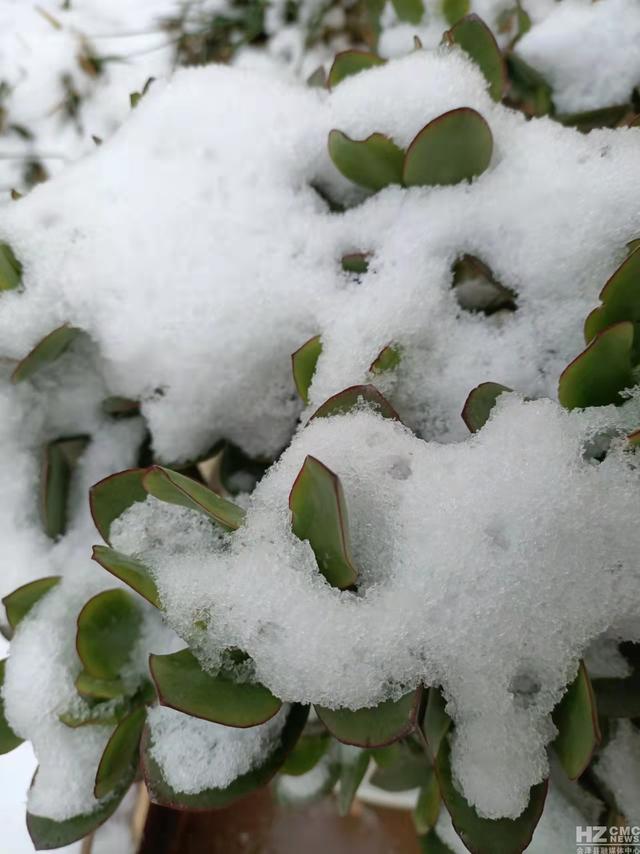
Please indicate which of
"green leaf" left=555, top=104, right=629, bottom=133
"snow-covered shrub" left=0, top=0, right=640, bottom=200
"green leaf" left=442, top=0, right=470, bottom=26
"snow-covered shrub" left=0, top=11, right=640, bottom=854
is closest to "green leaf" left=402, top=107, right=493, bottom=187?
"snow-covered shrub" left=0, top=11, right=640, bottom=854

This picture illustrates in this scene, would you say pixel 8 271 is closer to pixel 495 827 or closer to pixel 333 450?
pixel 333 450

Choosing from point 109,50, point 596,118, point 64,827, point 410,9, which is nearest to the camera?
point 64,827

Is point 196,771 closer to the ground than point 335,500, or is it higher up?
closer to the ground

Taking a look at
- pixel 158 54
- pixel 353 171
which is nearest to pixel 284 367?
pixel 353 171

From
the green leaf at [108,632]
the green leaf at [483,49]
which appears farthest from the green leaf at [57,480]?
the green leaf at [483,49]

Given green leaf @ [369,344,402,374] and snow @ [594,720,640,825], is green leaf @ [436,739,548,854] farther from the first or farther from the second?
green leaf @ [369,344,402,374]

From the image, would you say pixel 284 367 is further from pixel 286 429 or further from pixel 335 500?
pixel 335 500

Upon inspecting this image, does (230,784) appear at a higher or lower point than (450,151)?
lower

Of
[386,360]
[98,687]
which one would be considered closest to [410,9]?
[386,360]
